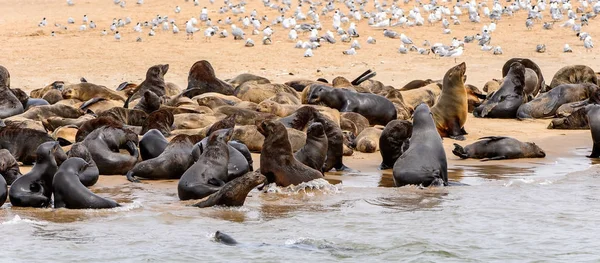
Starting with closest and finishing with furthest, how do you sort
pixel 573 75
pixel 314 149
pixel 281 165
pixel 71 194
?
pixel 71 194, pixel 281 165, pixel 314 149, pixel 573 75

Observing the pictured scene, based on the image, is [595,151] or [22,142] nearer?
[22,142]

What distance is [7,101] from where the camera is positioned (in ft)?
38.7

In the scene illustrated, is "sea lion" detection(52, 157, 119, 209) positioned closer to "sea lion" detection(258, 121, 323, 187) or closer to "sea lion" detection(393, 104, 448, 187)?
"sea lion" detection(258, 121, 323, 187)

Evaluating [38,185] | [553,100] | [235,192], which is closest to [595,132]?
[553,100]

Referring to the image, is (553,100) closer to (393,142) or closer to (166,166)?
(393,142)

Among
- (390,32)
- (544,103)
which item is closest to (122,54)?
(390,32)

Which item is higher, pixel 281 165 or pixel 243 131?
pixel 243 131

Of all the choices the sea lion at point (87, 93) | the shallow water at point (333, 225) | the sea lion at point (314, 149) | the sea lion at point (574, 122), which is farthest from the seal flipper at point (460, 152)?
the sea lion at point (87, 93)

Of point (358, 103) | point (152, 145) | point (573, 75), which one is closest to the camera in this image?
point (152, 145)

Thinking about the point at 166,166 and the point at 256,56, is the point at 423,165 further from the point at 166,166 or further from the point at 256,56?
the point at 256,56

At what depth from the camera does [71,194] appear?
7.05 m

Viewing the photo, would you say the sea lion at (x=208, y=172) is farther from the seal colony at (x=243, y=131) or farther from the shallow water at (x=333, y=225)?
the shallow water at (x=333, y=225)

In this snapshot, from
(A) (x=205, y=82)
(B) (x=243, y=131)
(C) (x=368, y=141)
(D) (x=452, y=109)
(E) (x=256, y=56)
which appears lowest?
(C) (x=368, y=141)

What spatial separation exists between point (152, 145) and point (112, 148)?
13.7 inches
